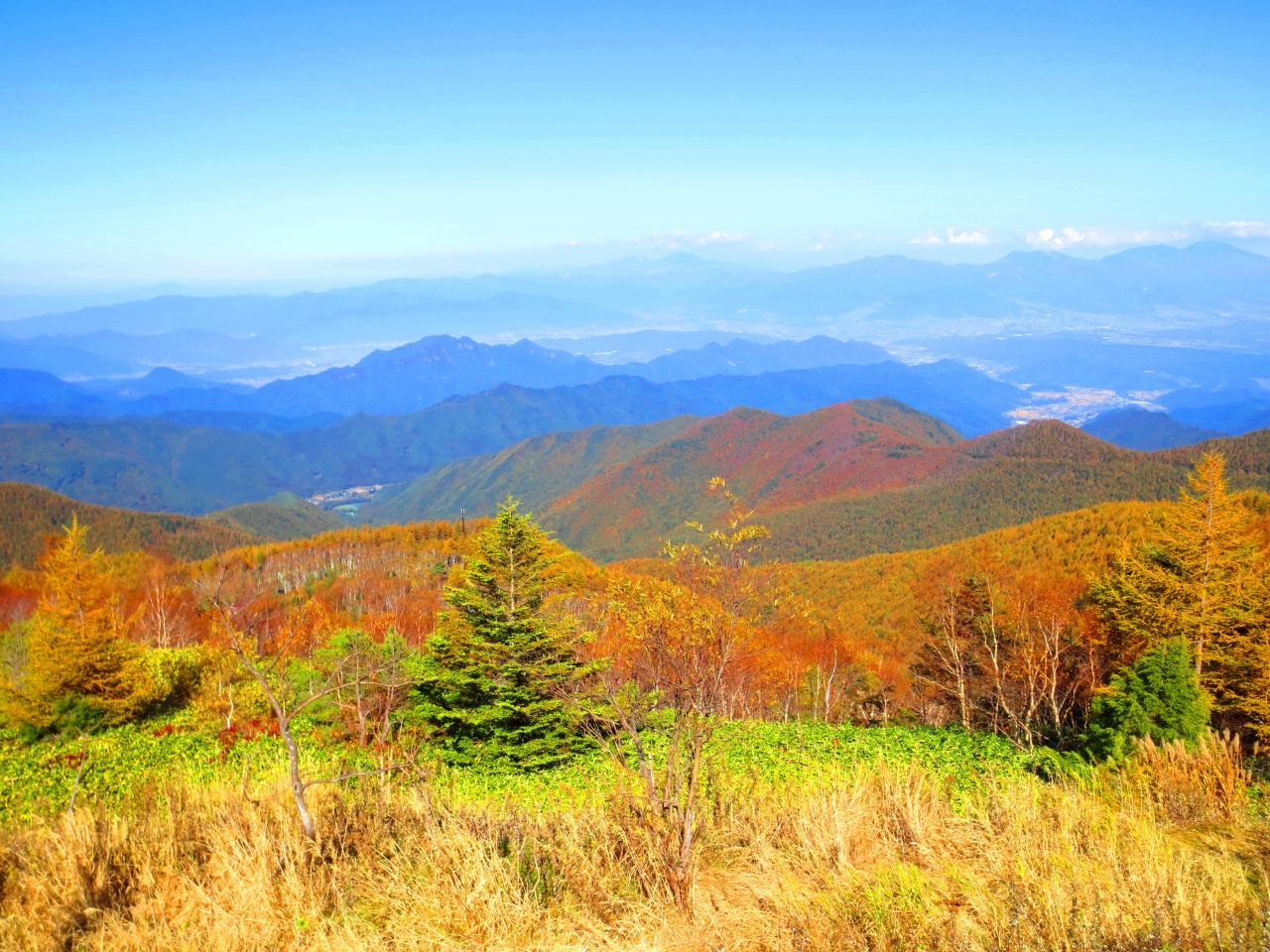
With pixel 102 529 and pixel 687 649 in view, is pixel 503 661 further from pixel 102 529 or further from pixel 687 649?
pixel 102 529

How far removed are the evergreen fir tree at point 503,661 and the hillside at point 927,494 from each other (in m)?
81.0

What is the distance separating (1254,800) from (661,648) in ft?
20.6

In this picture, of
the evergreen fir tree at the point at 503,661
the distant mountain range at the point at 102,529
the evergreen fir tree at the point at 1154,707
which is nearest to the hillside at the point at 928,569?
the evergreen fir tree at the point at 1154,707

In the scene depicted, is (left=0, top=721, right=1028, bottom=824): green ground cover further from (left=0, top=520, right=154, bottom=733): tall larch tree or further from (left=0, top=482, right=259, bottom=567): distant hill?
(left=0, top=482, right=259, bottom=567): distant hill

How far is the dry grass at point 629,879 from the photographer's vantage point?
436 cm

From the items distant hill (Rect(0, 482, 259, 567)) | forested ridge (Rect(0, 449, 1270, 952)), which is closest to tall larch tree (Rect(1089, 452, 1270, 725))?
forested ridge (Rect(0, 449, 1270, 952))

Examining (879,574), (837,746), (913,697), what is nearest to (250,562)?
(879,574)

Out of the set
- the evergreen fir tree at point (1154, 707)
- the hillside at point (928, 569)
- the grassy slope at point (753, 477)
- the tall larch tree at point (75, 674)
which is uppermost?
the evergreen fir tree at point (1154, 707)

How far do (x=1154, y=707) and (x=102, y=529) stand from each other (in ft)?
457

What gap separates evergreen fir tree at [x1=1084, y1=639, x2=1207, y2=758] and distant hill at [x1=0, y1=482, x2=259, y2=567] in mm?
116679

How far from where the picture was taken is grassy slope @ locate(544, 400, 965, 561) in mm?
154875

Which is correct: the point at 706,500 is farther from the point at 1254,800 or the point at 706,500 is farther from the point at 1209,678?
the point at 1254,800

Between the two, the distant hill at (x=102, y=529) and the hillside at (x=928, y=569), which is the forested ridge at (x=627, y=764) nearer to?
the hillside at (x=928, y=569)

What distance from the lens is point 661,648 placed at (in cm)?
693
